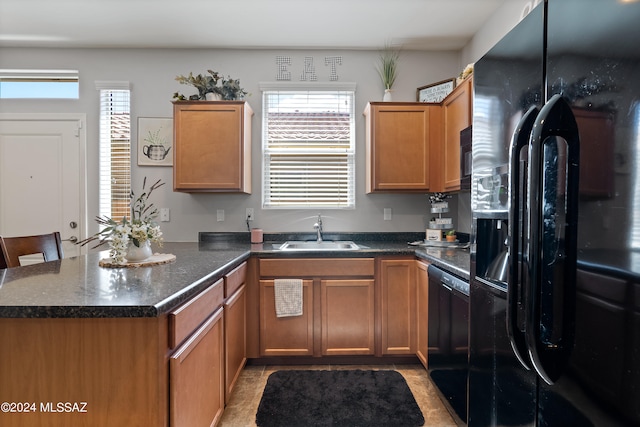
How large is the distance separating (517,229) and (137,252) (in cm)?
167

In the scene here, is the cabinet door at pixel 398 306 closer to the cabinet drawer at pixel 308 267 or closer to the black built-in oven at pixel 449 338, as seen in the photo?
the cabinet drawer at pixel 308 267

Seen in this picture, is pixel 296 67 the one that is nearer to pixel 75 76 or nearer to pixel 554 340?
pixel 75 76

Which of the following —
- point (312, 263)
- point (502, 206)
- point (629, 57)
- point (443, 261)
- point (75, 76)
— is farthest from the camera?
point (75, 76)

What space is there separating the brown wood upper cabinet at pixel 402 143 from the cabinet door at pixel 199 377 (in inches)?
69.9

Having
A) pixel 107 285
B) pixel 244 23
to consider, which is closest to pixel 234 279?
pixel 107 285

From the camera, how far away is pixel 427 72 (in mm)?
3115

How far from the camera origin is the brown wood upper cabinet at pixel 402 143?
2719mm

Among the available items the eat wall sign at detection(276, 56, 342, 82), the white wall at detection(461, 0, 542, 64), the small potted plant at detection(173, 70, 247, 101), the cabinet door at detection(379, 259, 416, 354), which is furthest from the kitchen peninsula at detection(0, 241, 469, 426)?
the white wall at detection(461, 0, 542, 64)

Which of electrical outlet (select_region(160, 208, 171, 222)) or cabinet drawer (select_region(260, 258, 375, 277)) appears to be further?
electrical outlet (select_region(160, 208, 171, 222))

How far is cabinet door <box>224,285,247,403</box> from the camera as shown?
5.88ft

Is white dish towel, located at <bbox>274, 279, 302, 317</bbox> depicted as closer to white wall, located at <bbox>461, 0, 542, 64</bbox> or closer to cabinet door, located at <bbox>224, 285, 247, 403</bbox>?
cabinet door, located at <bbox>224, 285, 247, 403</bbox>

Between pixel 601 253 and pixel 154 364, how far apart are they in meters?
1.23

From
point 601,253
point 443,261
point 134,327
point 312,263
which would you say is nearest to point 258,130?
point 312,263

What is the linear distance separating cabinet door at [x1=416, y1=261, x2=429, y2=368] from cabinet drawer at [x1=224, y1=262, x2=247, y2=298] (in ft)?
4.20
